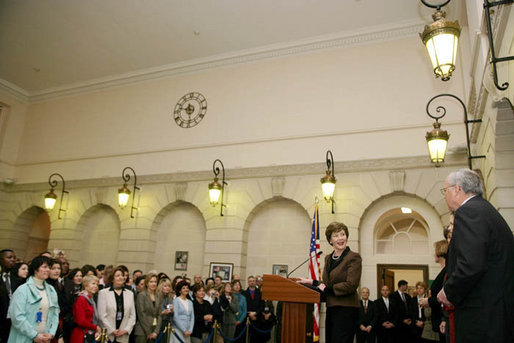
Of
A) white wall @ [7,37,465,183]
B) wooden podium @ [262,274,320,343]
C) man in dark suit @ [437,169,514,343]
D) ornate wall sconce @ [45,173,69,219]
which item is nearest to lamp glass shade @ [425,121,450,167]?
white wall @ [7,37,465,183]

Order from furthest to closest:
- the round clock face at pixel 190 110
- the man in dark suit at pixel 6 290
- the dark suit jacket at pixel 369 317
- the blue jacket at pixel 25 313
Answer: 1. the round clock face at pixel 190 110
2. the dark suit jacket at pixel 369 317
3. the man in dark suit at pixel 6 290
4. the blue jacket at pixel 25 313

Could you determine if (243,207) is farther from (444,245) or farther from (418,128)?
(444,245)

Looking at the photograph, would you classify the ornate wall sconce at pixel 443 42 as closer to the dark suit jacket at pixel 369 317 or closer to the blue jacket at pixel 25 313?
the blue jacket at pixel 25 313

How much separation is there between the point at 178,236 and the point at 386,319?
649cm

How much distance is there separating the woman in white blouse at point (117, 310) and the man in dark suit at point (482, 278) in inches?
204

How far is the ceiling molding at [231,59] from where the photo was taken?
11328 millimetres

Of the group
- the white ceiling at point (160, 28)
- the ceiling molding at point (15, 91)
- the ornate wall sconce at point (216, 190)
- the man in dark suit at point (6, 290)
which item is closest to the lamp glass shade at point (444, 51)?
the man in dark suit at point (6, 290)

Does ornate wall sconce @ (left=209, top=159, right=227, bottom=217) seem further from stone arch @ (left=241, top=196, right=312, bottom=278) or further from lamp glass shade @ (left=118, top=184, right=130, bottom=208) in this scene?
lamp glass shade @ (left=118, top=184, right=130, bottom=208)

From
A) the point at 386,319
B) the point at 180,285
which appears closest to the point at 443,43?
the point at 180,285

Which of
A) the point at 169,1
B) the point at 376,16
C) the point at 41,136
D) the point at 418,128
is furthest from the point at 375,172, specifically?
the point at 41,136

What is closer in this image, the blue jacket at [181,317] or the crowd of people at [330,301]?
the crowd of people at [330,301]

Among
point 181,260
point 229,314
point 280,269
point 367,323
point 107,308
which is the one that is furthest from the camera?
point 181,260

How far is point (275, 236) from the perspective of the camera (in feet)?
37.3

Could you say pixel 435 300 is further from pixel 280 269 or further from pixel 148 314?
pixel 280 269
